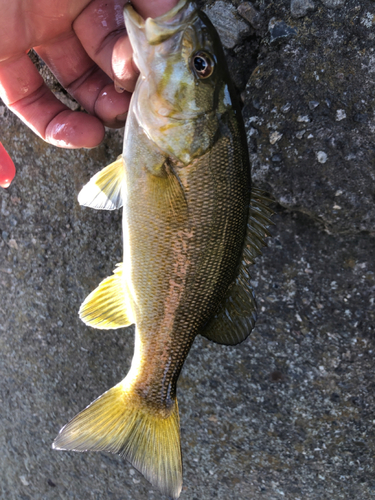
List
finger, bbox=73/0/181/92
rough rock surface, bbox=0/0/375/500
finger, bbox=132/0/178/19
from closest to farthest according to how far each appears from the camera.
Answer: finger, bbox=132/0/178/19 → finger, bbox=73/0/181/92 → rough rock surface, bbox=0/0/375/500

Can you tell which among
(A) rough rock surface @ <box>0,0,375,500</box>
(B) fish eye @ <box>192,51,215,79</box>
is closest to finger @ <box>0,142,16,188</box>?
(A) rough rock surface @ <box>0,0,375,500</box>

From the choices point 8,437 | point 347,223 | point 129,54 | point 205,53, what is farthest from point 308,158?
point 8,437

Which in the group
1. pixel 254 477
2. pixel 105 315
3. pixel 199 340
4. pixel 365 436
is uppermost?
pixel 105 315

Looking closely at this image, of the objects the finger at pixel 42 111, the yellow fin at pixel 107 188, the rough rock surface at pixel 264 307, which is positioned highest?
the finger at pixel 42 111

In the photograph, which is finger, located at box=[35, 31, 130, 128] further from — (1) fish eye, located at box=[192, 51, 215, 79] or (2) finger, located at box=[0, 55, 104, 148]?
(1) fish eye, located at box=[192, 51, 215, 79]

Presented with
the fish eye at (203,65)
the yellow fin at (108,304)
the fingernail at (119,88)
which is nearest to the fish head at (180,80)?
the fish eye at (203,65)

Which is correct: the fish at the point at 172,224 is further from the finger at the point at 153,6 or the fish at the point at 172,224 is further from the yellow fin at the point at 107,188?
the finger at the point at 153,6

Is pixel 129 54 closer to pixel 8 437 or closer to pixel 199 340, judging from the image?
pixel 199 340
